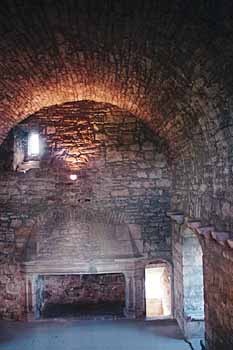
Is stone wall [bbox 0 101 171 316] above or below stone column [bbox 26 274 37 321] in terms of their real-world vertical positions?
above

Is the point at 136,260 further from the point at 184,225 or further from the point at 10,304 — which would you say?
the point at 10,304

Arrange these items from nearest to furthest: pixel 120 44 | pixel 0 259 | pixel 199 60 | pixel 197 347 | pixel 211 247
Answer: pixel 199 60 → pixel 120 44 → pixel 211 247 → pixel 197 347 → pixel 0 259

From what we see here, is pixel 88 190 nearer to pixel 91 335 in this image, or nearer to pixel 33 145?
pixel 33 145

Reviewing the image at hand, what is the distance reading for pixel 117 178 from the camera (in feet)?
25.0

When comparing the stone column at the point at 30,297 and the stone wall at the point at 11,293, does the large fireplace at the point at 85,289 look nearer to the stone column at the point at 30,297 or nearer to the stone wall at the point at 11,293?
the stone column at the point at 30,297

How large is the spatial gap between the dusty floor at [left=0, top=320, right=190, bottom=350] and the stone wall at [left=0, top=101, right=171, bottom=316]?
1.17 metres

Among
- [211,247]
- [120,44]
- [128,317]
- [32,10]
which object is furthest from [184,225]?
[32,10]

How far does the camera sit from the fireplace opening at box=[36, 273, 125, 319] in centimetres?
862

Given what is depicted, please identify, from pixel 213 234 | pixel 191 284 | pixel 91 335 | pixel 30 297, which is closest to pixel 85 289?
pixel 30 297

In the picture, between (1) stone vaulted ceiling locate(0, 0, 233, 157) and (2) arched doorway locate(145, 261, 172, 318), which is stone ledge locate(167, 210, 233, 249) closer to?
(1) stone vaulted ceiling locate(0, 0, 233, 157)

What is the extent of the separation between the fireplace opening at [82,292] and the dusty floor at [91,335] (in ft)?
3.78

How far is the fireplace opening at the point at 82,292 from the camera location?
28.3 feet

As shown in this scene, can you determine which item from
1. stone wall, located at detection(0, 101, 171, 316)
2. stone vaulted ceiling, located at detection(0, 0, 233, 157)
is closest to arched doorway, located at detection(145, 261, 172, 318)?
stone wall, located at detection(0, 101, 171, 316)

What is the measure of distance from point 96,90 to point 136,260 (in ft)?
10.4
